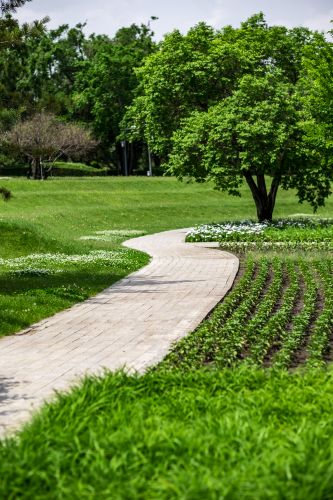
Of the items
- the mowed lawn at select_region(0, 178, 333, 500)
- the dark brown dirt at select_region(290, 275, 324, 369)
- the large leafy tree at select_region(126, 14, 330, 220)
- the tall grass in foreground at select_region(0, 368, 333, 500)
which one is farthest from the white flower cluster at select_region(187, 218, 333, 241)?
the tall grass in foreground at select_region(0, 368, 333, 500)

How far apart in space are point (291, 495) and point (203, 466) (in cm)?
69

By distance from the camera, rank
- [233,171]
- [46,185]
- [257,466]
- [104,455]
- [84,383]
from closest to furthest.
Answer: [257,466], [104,455], [84,383], [233,171], [46,185]

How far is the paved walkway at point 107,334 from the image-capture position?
8.69 meters

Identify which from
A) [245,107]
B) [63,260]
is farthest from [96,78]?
[63,260]

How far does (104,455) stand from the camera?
539 centimetres

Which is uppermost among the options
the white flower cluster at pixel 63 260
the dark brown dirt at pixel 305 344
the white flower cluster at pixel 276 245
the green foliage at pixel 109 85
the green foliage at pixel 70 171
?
the green foliage at pixel 109 85

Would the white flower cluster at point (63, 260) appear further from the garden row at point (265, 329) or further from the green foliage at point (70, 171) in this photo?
the green foliage at point (70, 171)

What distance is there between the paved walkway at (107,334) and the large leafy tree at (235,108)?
13.8m

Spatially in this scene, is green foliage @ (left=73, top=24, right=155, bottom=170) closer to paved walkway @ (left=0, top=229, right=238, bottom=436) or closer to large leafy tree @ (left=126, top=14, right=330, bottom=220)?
large leafy tree @ (left=126, top=14, right=330, bottom=220)

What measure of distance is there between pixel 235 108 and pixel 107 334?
23.1 metres

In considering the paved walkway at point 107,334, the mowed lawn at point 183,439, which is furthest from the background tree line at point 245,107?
the mowed lawn at point 183,439

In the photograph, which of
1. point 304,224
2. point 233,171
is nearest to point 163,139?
point 233,171

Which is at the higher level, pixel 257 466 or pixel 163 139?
pixel 163 139

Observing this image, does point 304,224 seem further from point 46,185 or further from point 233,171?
point 46,185
